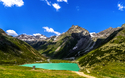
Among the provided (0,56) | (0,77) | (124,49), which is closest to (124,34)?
(124,49)

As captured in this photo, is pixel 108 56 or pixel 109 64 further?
pixel 108 56

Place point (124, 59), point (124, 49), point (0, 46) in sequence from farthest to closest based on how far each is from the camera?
point (0, 46)
point (124, 49)
point (124, 59)

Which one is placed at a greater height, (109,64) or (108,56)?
(108,56)

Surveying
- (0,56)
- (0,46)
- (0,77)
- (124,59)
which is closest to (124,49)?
(124,59)

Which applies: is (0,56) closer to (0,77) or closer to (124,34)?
(0,77)

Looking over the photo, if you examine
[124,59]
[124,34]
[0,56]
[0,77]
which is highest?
[124,34]

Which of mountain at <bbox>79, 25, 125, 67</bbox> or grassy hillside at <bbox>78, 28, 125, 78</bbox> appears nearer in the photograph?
grassy hillside at <bbox>78, 28, 125, 78</bbox>

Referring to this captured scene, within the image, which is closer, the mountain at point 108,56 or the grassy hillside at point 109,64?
the grassy hillside at point 109,64

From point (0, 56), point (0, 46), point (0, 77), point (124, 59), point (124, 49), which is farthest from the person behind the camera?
point (0, 46)

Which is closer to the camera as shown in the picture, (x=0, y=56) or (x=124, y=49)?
(x=124, y=49)

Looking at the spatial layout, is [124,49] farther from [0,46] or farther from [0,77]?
[0,46]

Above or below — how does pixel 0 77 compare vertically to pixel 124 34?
below
